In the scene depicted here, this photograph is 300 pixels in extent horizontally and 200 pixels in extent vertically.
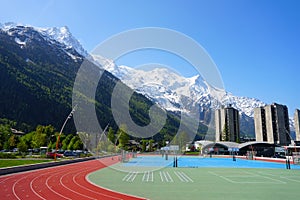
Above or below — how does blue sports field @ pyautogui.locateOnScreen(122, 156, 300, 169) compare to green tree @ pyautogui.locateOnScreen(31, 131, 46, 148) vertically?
below

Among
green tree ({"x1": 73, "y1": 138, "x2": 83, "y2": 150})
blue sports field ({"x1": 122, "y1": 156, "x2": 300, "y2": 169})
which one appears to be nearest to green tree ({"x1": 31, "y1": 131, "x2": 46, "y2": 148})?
green tree ({"x1": 73, "y1": 138, "x2": 83, "y2": 150})

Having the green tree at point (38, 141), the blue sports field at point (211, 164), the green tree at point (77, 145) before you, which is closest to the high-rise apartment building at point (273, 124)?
the blue sports field at point (211, 164)

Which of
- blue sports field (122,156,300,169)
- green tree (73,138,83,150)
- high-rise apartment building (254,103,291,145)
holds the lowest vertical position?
blue sports field (122,156,300,169)

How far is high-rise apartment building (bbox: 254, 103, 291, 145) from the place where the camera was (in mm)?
112375

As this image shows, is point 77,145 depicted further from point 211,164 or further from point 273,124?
point 273,124

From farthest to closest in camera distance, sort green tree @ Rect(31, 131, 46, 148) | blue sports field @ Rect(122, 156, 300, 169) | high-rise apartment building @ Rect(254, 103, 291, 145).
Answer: high-rise apartment building @ Rect(254, 103, 291, 145) < green tree @ Rect(31, 131, 46, 148) < blue sports field @ Rect(122, 156, 300, 169)

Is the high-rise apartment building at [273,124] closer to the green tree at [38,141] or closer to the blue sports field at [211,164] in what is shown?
the blue sports field at [211,164]

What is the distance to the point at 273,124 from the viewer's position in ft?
376

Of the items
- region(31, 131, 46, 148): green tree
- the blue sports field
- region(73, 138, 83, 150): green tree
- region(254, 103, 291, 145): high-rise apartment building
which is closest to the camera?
the blue sports field

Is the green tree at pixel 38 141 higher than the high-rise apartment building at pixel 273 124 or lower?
lower

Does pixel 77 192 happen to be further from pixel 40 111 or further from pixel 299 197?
pixel 40 111

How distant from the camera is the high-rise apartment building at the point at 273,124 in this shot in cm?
11238

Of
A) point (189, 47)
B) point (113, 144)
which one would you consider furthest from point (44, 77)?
point (189, 47)

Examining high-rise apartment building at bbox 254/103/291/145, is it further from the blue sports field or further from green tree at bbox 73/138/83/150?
green tree at bbox 73/138/83/150
